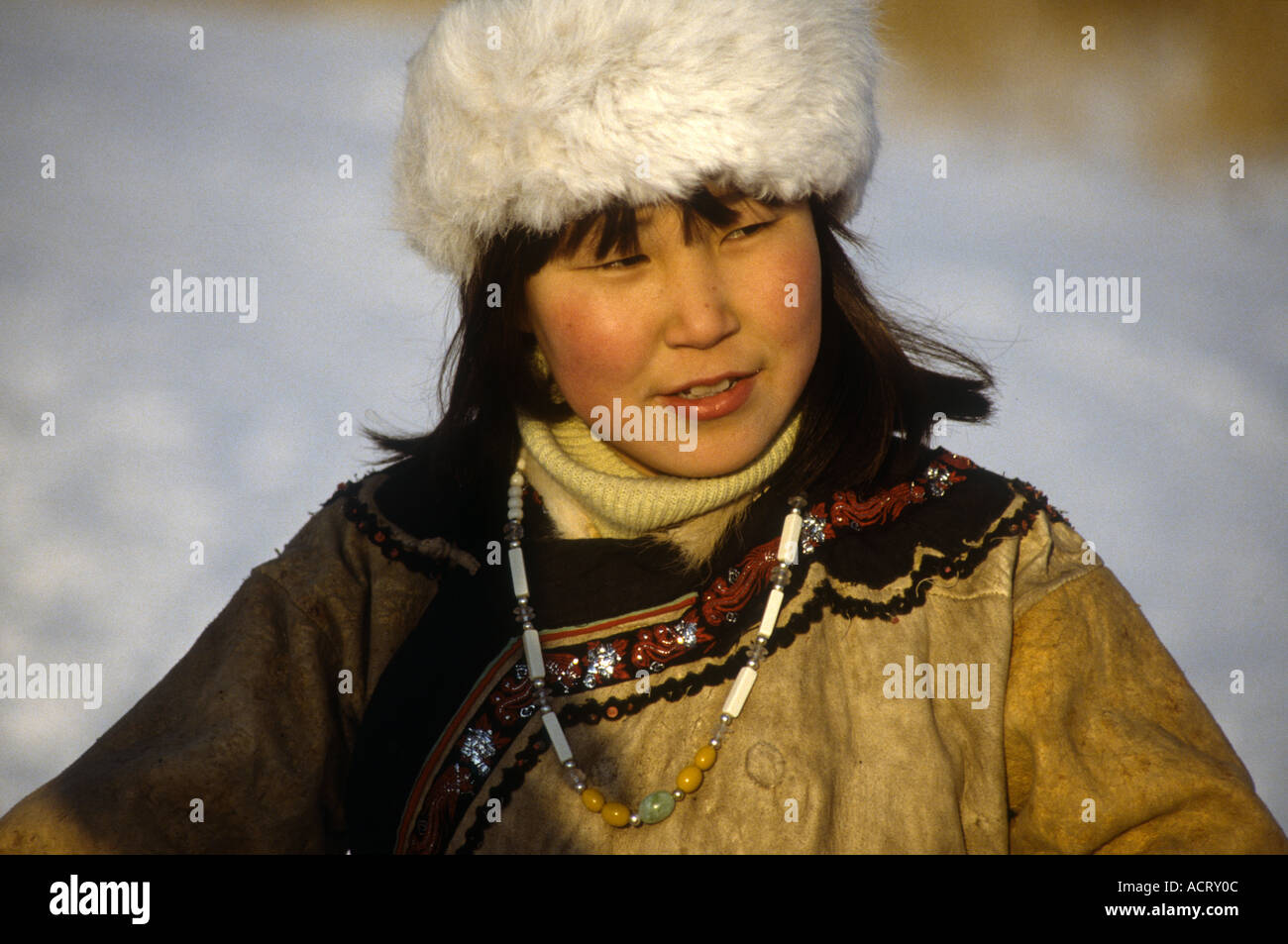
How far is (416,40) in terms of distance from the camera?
3.36 m

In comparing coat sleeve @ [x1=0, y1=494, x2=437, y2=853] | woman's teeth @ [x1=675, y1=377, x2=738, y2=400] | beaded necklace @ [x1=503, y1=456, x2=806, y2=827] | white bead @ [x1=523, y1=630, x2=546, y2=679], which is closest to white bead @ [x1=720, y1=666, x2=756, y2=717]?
beaded necklace @ [x1=503, y1=456, x2=806, y2=827]

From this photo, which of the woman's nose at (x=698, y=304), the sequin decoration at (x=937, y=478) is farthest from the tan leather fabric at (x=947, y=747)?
the woman's nose at (x=698, y=304)

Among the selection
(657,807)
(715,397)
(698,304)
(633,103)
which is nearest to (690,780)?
(657,807)

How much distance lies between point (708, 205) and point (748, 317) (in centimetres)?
15

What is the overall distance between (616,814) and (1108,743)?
59 cm

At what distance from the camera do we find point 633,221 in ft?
4.81

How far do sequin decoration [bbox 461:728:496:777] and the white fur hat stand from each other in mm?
658

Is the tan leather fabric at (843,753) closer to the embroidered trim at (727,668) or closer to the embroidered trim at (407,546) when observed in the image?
the embroidered trim at (727,668)

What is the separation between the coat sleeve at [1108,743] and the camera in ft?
4.37

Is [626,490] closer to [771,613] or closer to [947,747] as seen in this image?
[771,613]

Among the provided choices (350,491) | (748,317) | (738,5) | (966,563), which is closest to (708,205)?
(748,317)

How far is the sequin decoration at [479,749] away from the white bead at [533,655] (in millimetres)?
98

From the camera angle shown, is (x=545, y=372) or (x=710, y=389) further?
(x=545, y=372)
